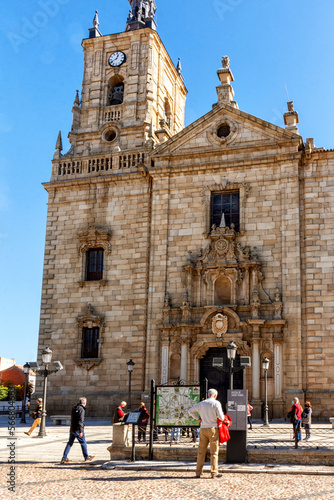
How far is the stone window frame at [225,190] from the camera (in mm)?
28891

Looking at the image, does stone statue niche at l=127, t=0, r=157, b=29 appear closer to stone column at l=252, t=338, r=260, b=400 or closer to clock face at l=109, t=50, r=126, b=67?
clock face at l=109, t=50, r=126, b=67

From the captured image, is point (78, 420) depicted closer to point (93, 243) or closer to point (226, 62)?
point (93, 243)

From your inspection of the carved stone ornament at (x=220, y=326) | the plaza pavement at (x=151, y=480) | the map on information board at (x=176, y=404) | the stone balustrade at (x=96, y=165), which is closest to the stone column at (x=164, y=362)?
the carved stone ornament at (x=220, y=326)

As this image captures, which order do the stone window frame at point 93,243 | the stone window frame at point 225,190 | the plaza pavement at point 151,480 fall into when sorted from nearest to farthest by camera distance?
1. the plaza pavement at point 151,480
2. the stone window frame at point 225,190
3. the stone window frame at point 93,243

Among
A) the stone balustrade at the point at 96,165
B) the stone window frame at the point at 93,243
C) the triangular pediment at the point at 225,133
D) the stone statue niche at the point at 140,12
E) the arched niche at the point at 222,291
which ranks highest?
the stone statue niche at the point at 140,12

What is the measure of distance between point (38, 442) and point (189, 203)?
1487 cm

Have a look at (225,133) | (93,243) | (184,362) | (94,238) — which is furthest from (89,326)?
(225,133)

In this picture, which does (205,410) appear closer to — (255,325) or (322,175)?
(255,325)

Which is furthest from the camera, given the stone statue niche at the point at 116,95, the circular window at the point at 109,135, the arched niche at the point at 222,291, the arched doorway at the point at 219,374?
the stone statue niche at the point at 116,95

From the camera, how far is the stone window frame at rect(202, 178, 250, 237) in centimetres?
2889

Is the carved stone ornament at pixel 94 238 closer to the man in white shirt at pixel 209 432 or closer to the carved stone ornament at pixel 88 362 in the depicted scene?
the carved stone ornament at pixel 88 362

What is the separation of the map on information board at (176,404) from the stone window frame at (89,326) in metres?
14.4

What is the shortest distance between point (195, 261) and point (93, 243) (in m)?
5.73

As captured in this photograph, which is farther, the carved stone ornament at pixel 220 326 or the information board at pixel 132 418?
the carved stone ornament at pixel 220 326
